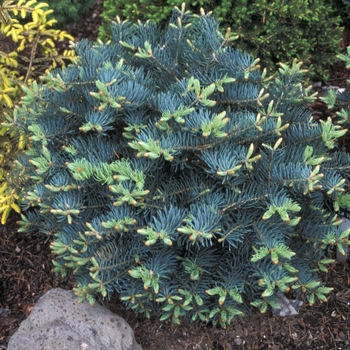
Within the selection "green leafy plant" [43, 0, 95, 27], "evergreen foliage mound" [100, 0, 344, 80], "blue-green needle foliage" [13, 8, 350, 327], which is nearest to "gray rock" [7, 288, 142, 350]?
"blue-green needle foliage" [13, 8, 350, 327]

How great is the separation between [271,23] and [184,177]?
4.38ft

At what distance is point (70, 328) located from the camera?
6.74 feet

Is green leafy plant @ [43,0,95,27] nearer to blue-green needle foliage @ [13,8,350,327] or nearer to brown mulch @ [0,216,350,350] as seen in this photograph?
blue-green needle foliage @ [13,8,350,327]

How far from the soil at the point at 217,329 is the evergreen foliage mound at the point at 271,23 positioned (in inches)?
54.3

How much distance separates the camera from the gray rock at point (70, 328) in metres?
1.99

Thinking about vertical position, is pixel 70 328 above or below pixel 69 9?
below

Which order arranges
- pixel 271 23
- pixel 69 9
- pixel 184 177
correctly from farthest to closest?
pixel 69 9 → pixel 271 23 → pixel 184 177

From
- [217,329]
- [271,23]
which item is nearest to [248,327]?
[217,329]

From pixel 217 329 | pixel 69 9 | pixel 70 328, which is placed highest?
pixel 69 9

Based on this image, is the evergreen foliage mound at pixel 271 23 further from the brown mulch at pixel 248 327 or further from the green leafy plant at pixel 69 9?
the brown mulch at pixel 248 327

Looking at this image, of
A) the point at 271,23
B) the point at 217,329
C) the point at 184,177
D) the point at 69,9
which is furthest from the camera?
the point at 69,9

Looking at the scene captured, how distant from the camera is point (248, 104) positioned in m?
2.08

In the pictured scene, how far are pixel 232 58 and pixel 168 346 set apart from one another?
145cm

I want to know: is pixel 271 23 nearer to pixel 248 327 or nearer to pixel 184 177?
pixel 184 177
